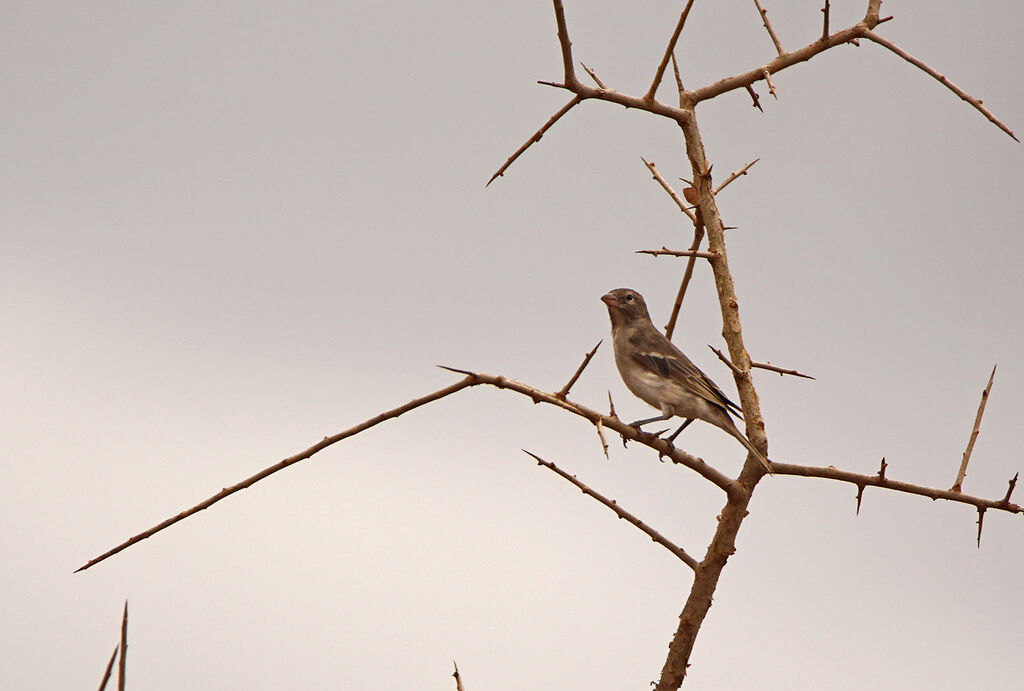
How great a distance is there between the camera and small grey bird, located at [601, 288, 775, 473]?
262 inches

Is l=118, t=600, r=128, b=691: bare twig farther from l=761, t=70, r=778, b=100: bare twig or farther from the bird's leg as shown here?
the bird's leg

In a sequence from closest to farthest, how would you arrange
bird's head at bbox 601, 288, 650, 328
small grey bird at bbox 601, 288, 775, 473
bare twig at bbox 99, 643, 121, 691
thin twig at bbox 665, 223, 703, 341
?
bare twig at bbox 99, 643, 121, 691 < thin twig at bbox 665, 223, 703, 341 < small grey bird at bbox 601, 288, 775, 473 < bird's head at bbox 601, 288, 650, 328

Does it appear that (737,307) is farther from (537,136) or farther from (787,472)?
(537,136)

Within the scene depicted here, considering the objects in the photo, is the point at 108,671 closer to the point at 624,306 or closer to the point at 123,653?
the point at 123,653

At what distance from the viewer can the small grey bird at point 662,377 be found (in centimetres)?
665

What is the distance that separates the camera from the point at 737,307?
14.6 ft

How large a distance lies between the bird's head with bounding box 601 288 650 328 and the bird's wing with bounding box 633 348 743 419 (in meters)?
0.85

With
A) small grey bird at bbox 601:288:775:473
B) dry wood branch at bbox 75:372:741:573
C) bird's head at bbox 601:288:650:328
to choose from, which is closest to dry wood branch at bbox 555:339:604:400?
dry wood branch at bbox 75:372:741:573

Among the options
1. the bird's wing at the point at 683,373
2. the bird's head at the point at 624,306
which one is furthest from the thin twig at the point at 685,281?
the bird's head at the point at 624,306

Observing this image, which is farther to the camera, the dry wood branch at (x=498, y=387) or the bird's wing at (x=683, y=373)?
the bird's wing at (x=683, y=373)

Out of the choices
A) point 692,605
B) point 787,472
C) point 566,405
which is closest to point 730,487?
point 787,472

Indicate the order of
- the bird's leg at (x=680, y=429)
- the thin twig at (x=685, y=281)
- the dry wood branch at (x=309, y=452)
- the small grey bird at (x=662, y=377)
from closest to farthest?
the dry wood branch at (x=309, y=452) < the thin twig at (x=685, y=281) < the bird's leg at (x=680, y=429) < the small grey bird at (x=662, y=377)

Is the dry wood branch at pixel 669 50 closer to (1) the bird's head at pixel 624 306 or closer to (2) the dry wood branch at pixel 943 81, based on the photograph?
(2) the dry wood branch at pixel 943 81

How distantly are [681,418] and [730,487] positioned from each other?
2.65 metres
